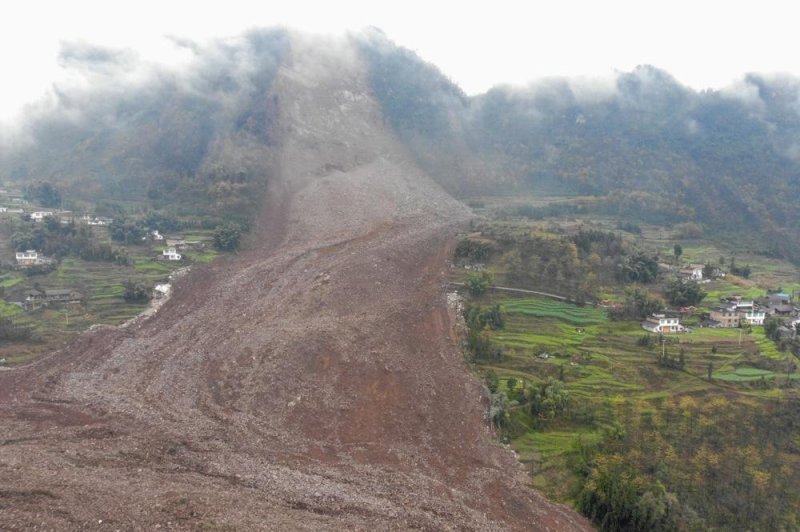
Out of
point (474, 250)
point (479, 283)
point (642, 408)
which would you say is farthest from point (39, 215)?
point (642, 408)

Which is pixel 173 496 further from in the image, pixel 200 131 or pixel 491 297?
pixel 200 131

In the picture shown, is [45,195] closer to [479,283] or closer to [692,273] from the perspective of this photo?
[479,283]

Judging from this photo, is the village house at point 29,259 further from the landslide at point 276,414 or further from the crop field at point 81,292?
the landslide at point 276,414

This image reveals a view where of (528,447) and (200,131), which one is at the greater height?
(200,131)

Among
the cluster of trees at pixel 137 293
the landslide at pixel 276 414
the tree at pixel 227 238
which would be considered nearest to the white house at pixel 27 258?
the cluster of trees at pixel 137 293

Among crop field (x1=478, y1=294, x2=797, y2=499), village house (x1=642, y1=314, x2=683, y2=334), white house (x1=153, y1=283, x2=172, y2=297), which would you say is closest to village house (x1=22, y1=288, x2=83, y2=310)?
white house (x1=153, y1=283, x2=172, y2=297)

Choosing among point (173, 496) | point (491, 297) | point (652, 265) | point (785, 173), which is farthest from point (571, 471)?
point (785, 173)
